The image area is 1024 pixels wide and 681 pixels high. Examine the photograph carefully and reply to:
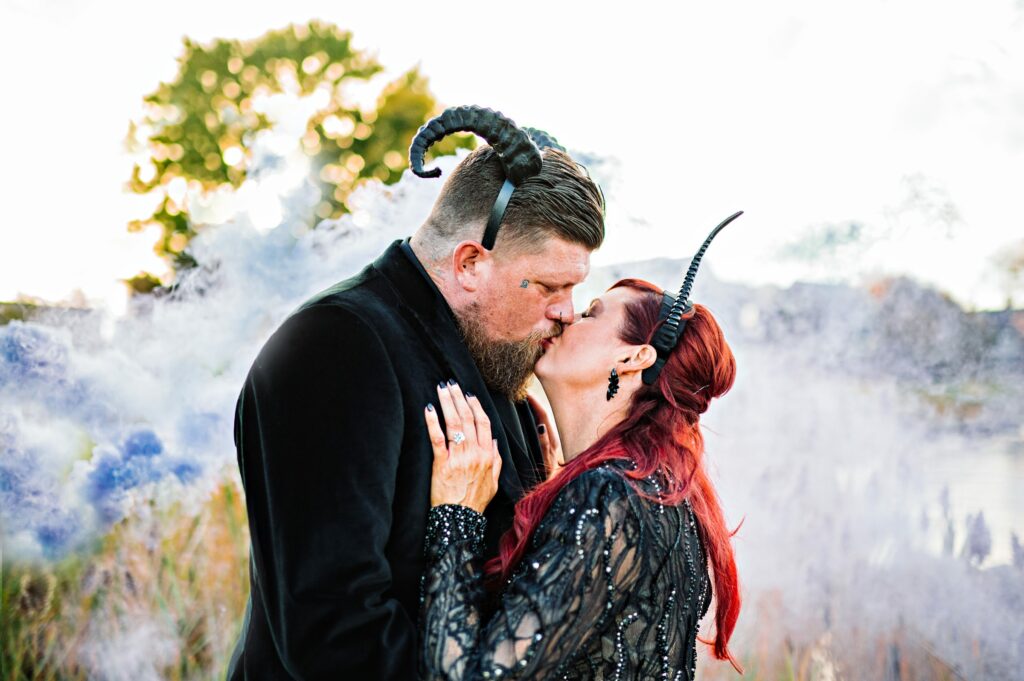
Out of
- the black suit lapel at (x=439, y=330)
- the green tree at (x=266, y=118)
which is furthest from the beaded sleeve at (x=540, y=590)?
the green tree at (x=266, y=118)

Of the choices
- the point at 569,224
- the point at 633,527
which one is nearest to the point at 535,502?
the point at 633,527

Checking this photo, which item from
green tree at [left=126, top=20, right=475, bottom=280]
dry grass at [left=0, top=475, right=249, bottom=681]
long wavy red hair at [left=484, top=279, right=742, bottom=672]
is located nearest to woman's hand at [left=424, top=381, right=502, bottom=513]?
long wavy red hair at [left=484, top=279, right=742, bottom=672]

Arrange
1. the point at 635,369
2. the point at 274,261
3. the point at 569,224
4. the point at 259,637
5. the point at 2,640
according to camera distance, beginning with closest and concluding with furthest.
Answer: the point at 259,637
the point at 569,224
the point at 635,369
the point at 2,640
the point at 274,261

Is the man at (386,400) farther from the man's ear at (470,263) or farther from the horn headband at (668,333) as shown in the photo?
the horn headband at (668,333)

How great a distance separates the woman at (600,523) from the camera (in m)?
1.96

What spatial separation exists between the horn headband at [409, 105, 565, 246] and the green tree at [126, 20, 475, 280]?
37.3ft

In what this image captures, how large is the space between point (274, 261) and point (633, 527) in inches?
131

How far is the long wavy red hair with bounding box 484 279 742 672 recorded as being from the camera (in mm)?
2225

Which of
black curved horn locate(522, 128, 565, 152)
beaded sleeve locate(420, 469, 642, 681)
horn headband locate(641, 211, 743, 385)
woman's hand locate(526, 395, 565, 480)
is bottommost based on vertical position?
beaded sleeve locate(420, 469, 642, 681)

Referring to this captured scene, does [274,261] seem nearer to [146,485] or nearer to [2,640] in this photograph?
[146,485]

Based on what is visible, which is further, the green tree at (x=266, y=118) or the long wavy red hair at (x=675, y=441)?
the green tree at (x=266, y=118)

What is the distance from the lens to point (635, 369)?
8.13ft

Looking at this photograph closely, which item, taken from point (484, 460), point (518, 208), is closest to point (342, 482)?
point (484, 460)

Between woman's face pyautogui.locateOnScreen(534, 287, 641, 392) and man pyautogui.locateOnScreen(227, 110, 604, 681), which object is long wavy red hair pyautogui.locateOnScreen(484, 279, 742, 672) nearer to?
woman's face pyautogui.locateOnScreen(534, 287, 641, 392)
